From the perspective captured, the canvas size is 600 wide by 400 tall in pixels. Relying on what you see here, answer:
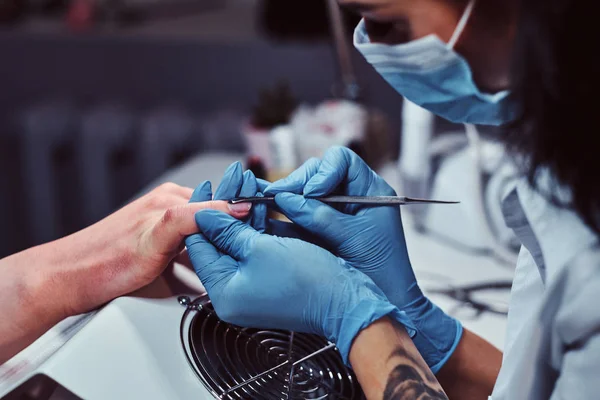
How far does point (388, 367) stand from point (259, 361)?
19cm

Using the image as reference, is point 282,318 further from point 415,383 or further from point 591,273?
point 591,273

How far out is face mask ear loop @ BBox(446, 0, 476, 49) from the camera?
785 mm

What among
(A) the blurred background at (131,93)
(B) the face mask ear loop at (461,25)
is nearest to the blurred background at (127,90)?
(A) the blurred background at (131,93)

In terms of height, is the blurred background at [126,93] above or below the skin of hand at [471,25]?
below

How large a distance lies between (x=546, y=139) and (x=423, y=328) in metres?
0.40

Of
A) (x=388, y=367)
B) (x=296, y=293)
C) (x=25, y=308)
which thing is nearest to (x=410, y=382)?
(x=388, y=367)

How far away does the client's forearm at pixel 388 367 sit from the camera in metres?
0.77

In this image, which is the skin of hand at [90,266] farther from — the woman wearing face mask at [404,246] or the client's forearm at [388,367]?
the client's forearm at [388,367]

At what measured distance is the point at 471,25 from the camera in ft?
2.62

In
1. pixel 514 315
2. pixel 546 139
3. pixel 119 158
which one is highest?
pixel 546 139

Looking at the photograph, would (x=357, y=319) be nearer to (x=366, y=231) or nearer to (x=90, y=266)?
(x=366, y=231)

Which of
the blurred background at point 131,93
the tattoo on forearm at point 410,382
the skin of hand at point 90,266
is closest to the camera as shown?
the tattoo on forearm at point 410,382

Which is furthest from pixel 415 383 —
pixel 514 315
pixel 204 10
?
pixel 204 10

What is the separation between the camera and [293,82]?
239 centimetres
